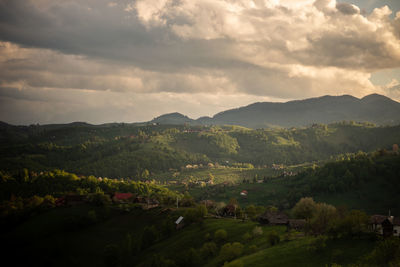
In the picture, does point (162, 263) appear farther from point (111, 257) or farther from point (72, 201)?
point (72, 201)

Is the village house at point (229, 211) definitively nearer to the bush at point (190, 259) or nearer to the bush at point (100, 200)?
the bush at point (190, 259)

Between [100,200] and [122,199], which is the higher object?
[100,200]

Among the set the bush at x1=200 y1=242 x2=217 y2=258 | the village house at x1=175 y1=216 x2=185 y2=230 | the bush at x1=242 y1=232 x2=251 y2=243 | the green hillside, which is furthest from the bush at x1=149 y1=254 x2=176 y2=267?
the village house at x1=175 y1=216 x2=185 y2=230

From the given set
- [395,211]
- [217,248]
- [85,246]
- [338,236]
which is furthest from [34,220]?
[395,211]

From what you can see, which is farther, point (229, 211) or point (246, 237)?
point (229, 211)

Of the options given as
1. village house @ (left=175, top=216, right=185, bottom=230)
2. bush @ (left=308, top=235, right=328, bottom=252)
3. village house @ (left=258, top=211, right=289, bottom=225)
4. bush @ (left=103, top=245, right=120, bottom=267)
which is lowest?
bush @ (left=103, top=245, right=120, bottom=267)

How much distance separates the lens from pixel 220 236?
8875 centimetres

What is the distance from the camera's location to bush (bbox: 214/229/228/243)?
88.5 meters

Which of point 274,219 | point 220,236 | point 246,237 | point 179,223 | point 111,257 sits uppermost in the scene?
point 274,219

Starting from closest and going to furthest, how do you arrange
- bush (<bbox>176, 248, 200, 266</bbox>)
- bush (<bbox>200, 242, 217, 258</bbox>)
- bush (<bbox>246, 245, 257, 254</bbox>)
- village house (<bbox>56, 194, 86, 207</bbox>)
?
bush (<bbox>246, 245, 257, 254</bbox>) → bush (<bbox>176, 248, 200, 266</bbox>) → bush (<bbox>200, 242, 217, 258</bbox>) → village house (<bbox>56, 194, 86, 207</bbox>)

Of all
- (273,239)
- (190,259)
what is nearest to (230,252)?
(273,239)

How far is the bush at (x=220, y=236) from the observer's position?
88.5m

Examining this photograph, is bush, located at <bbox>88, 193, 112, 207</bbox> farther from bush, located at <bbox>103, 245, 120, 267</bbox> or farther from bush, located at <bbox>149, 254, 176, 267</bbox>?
bush, located at <bbox>149, 254, 176, 267</bbox>

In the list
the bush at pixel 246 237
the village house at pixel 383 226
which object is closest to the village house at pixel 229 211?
the bush at pixel 246 237
